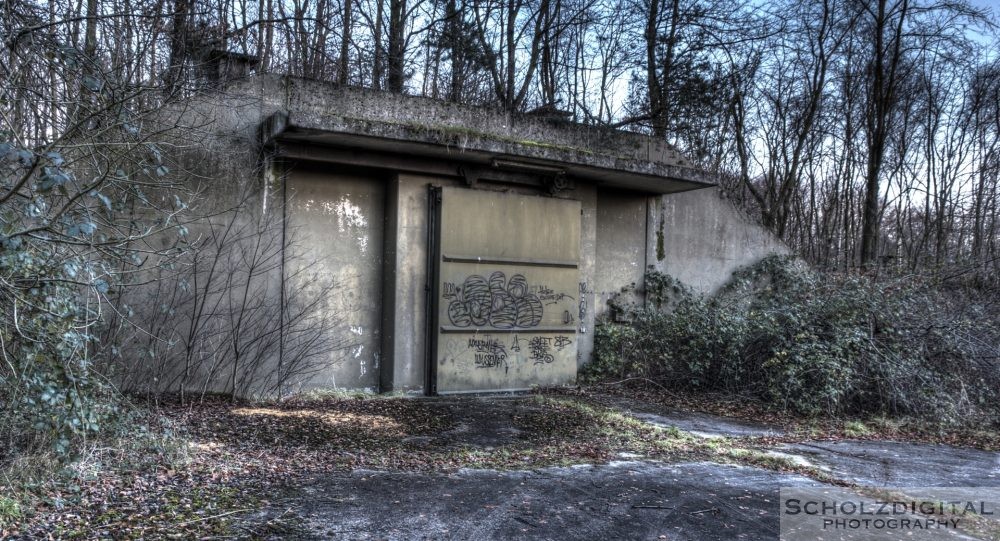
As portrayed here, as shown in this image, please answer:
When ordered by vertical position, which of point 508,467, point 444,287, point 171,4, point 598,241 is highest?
point 171,4

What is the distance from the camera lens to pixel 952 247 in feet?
57.6

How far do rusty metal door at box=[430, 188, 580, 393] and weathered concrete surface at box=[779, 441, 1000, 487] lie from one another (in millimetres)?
3873

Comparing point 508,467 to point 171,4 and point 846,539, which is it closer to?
point 846,539

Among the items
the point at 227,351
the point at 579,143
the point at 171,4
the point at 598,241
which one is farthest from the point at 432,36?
the point at 227,351

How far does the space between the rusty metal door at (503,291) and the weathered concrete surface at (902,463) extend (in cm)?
387

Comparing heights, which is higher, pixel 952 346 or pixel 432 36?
pixel 432 36

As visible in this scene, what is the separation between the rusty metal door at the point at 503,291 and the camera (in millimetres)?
8969

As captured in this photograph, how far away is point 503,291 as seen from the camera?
942 centimetres

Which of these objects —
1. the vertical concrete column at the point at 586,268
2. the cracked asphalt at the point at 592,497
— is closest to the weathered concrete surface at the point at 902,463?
the cracked asphalt at the point at 592,497

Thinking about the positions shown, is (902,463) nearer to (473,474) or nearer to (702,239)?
(473,474)

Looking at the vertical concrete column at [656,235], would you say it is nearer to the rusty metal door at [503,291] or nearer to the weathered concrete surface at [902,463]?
the rusty metal door at [503,291]

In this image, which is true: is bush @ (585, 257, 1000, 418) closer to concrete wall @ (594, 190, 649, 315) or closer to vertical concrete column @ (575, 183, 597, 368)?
vertical concrete column @ (575, 183, 597, 368)

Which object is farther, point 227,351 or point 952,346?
point 952,346

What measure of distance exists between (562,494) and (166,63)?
18.5 feet
